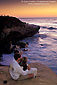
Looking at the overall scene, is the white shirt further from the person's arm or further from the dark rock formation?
the dark rock formation

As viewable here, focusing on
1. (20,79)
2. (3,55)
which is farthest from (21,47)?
(20,79)

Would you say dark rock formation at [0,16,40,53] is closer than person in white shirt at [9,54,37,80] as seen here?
No

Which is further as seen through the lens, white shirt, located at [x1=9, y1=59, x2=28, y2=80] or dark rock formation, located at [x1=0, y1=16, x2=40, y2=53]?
dark rock formation, located at [x1=0, y1=16, x2=40, y2=53]

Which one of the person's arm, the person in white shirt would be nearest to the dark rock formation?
the person in white shirt

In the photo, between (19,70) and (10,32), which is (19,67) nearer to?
(19,70)

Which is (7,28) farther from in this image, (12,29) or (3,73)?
(3,73)

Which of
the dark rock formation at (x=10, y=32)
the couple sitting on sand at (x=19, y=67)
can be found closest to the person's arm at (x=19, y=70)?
the couple sitting on sand at (x=19, y=67)

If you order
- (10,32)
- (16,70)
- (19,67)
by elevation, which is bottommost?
(10,32)

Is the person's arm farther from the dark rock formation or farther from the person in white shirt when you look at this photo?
the dark rock formation

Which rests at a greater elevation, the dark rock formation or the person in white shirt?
the person in white shirt

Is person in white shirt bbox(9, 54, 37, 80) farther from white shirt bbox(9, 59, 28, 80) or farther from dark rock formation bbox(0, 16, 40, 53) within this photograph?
dark rock formation bbox(0, 16, 40, 53)

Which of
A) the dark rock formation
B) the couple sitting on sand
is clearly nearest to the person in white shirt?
the couple sitting on sand

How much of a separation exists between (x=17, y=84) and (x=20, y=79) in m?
0.31

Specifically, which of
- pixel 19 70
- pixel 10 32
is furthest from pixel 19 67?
pixel 10 32
